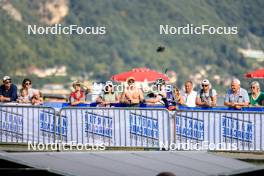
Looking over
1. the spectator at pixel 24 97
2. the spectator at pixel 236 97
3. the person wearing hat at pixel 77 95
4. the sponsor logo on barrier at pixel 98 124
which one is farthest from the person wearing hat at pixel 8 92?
the spectator at pixel 236 97

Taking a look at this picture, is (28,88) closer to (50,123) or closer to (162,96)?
(50,123)

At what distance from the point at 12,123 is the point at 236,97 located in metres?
4.33

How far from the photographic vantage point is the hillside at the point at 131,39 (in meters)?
127

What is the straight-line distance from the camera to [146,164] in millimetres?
14047

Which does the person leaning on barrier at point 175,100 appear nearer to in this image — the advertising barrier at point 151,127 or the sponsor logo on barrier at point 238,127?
the advertising barrier at point 151,127

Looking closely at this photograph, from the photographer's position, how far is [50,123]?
66.4 ft

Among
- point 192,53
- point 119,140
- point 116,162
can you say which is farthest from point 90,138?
point 192,53

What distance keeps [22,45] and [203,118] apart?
105m

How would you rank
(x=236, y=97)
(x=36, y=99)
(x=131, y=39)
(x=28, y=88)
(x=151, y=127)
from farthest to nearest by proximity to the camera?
(x=131, y=39) → (x=28, y=88) → (x=36, y=99) → (x=236, y=97) → (x=151, y=127)

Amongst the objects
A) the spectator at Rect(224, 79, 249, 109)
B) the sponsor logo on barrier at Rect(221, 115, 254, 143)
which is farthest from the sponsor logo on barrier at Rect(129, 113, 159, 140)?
the spectator at Rect(224, 79, 249, 109)

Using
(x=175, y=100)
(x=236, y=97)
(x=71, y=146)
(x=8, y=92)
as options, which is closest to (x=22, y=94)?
(x=8, y=92)

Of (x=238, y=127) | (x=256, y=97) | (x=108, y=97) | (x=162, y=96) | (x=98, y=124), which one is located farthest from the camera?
(x=162, y=96)

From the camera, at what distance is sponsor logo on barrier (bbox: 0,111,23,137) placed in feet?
68.1

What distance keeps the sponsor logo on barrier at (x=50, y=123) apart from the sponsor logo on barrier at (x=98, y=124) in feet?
1.36
